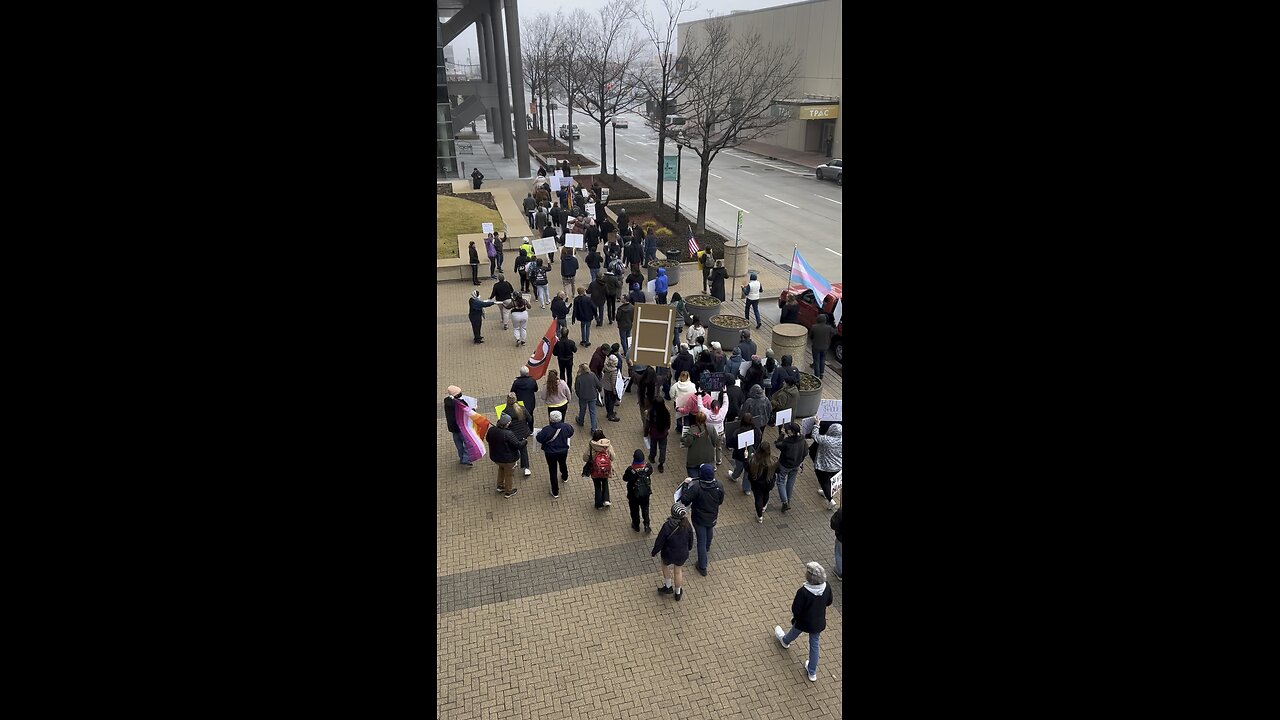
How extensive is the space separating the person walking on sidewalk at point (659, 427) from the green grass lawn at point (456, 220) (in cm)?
1306

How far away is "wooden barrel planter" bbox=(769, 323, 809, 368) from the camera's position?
13.0 metres

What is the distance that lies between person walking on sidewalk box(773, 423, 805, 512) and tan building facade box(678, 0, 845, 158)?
115ft

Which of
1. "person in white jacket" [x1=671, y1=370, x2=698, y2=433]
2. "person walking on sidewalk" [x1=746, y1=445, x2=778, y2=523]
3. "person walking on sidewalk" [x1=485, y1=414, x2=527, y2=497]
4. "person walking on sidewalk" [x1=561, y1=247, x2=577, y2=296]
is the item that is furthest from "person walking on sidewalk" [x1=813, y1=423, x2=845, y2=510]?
"person walking on sidewalk" [x1=561, y1=247, x2=577, y2=296]

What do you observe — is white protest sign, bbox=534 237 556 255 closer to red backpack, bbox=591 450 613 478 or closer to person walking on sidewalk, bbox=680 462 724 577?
red backpack, bbox=591 450 613 478

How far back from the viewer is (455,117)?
39594 millimetres

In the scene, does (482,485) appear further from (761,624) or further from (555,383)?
(761,624)

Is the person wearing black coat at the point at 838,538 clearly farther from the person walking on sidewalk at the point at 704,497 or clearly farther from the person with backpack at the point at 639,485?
the person with backpack at the point at 639,485

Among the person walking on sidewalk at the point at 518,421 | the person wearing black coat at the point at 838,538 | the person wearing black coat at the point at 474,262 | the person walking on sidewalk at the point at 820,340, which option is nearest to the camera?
the person wearing black coat at the point at 838,538

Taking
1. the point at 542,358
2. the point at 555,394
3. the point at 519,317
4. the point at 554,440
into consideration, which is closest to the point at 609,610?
the point at 554,440

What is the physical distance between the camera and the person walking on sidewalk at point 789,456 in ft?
28.9

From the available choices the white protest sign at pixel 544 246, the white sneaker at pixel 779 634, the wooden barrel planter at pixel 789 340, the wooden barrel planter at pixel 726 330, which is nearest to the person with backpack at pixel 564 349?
the wooden barrel planter at pixel 726 330

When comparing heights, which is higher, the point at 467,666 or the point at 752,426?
the point at 752,426
